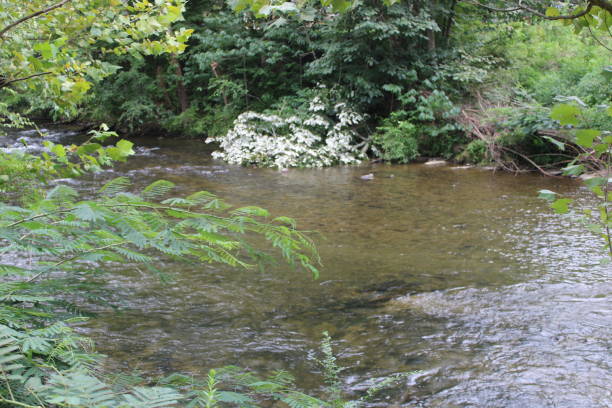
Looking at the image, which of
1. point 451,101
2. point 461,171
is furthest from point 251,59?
point 461,171

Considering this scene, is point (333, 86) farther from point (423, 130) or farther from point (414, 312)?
point (414, 312)

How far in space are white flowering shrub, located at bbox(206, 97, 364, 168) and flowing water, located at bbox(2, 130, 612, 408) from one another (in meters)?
5.64

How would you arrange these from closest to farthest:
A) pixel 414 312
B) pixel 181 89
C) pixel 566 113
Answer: pixel 566 113, pixel 414 312, pixel 181 89

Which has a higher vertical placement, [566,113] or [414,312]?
[566,113]

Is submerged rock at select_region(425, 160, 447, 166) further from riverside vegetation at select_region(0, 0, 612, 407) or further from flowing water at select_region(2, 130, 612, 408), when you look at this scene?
flowing water at select_region(2, 130, 612, 408)

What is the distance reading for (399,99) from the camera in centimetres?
1499

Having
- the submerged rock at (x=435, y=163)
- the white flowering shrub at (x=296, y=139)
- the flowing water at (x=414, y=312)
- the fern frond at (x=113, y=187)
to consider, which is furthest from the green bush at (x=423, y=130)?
the fern frond at (x=113, y=187)

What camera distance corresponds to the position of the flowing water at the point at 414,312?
12.0ft

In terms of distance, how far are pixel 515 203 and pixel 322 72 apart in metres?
7.92

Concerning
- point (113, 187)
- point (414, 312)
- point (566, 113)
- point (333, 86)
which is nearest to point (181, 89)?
point (333, 86)

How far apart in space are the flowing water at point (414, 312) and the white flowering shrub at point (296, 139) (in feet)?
18.5

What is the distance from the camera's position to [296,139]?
49.0 ft

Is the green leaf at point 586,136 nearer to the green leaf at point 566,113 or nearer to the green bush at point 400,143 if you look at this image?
the green leaf at point 566,113

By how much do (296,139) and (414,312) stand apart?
34.8 ft
